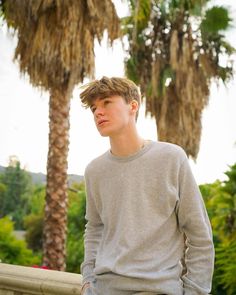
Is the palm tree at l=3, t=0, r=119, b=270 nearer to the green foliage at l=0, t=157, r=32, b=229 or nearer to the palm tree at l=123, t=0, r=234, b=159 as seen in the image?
the palm tree at l=123, t=0, r=234, b=159

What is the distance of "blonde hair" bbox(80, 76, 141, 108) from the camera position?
1.63 m

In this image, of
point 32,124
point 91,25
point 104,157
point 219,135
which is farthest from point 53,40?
point 32,124

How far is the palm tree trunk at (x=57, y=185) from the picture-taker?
9.55 metres

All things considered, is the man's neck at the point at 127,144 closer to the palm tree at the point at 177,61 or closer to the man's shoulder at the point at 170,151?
the man's shoulder at the point at 170,151

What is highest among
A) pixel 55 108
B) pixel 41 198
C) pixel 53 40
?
pixel 53 40

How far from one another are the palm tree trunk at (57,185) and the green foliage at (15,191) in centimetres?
3441

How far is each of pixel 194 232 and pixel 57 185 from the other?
326 inches

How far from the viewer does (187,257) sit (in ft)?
5.11

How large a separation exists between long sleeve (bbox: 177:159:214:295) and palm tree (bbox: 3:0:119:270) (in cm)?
800

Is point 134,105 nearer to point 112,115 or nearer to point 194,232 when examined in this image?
point 112,115

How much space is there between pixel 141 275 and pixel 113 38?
867cm

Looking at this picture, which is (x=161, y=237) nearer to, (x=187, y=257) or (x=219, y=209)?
(x=187, y=257)

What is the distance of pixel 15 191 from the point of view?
48.0 metres

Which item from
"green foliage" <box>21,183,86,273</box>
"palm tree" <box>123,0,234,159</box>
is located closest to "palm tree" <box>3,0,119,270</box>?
"palm tree" <box>123,0,234,159</box>
